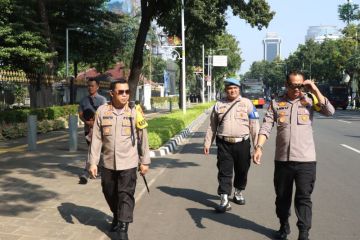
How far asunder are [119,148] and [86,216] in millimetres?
1371

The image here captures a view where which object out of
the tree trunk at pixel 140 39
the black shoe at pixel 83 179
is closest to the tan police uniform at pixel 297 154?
the black shoe at pixel 83 179

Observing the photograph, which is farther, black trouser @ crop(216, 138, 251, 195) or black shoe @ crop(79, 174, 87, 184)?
black shoe @ crop(79, 174, 87, 184)

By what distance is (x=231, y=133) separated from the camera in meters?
6.33

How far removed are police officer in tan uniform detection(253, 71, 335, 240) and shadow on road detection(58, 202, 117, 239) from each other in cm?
181

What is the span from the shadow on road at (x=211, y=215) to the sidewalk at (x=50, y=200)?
66 centimetres

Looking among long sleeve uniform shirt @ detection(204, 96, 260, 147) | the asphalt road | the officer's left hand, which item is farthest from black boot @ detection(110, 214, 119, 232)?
the officer's left hand

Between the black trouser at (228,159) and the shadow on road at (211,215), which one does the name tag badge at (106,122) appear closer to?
the shadow on road at (211,215)

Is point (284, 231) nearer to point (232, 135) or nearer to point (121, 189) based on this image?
point (232, 135)

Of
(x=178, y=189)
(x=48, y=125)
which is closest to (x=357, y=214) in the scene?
Answer: (x=178, y=189)

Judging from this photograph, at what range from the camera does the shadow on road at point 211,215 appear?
556 centimetres

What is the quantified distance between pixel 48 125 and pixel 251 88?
3123 centimetres

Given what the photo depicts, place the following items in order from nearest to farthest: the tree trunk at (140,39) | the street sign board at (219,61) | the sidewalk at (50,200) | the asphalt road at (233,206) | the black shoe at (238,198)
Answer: the sidewalk at (50,200) < the asphalt road at (233,206) < the black shoe at (238,198) < the tree trunk at (140,39) < the street sign board at (219,61)

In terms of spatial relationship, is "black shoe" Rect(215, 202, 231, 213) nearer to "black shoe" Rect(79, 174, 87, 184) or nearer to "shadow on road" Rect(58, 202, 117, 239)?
"shadow on road" Rect(58, 202, 117, 239)

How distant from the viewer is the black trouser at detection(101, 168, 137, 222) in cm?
497
